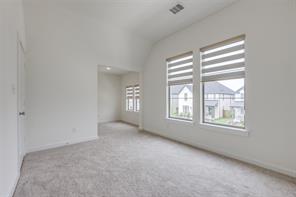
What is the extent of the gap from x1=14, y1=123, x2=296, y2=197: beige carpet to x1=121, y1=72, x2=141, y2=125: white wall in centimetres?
371

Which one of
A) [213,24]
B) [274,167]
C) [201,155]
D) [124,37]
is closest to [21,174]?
[201,155]

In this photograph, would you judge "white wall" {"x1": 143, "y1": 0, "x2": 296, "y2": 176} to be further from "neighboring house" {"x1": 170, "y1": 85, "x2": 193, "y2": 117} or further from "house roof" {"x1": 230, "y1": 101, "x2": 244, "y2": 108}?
"neighboring house" {"x1": 170, "y1": 85, "x2": 193, "y2": 117}

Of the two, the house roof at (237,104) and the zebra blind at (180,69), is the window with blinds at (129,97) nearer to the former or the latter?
the zebra blind at (180,69)

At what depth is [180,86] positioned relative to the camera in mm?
4504

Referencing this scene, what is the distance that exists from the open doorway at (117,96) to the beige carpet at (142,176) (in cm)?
415

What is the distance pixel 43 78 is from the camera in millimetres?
3662

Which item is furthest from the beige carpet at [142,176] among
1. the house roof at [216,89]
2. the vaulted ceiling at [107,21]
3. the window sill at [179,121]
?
the vaulted ceiling at [107,21]

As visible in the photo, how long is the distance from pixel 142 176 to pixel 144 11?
3.41m

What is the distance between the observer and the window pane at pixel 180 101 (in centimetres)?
423

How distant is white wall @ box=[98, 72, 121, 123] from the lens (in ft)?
25.6

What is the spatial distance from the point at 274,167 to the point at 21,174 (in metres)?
4.17

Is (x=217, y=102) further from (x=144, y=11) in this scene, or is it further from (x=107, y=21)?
(x=107, y=21)

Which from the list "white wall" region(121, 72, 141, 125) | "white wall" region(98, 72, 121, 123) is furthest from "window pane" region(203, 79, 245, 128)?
"white wall" region(98, 72, 121, 123)

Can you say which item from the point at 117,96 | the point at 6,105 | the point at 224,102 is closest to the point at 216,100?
the point at 224,102
